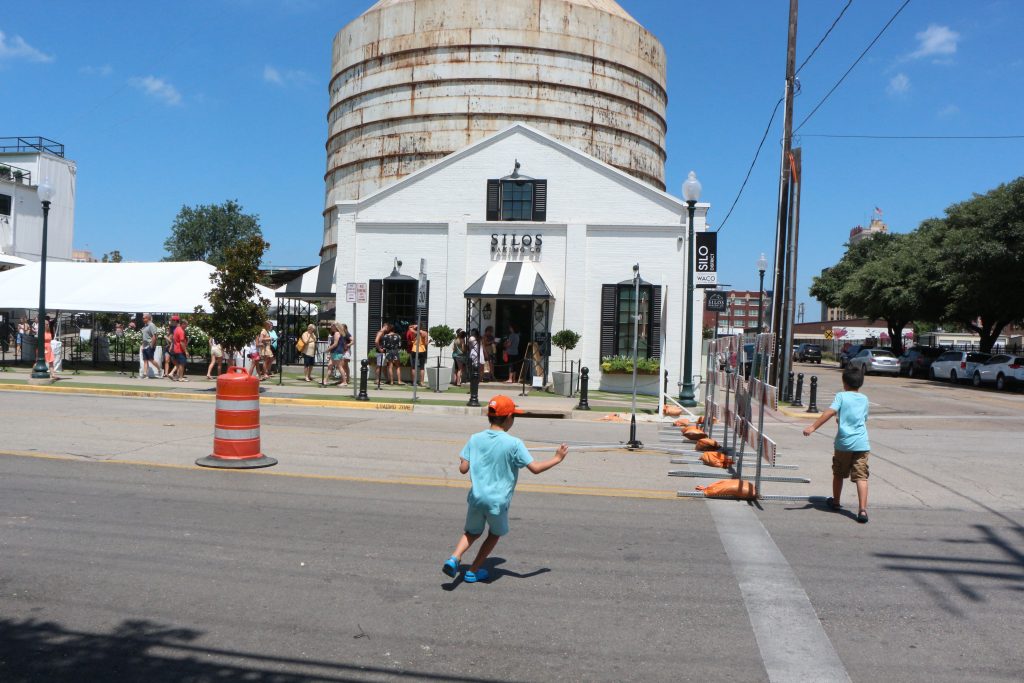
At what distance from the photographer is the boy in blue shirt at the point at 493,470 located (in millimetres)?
5660

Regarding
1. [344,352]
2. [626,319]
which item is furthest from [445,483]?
[626,319]

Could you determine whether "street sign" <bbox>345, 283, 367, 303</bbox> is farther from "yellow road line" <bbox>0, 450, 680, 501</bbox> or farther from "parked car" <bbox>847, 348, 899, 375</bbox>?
"parked car" <bbox>847, 348, 899, 375</bbox>

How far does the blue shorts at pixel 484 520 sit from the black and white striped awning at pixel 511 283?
61.0 ft

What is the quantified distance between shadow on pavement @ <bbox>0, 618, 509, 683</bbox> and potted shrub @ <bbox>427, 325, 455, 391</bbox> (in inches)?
722

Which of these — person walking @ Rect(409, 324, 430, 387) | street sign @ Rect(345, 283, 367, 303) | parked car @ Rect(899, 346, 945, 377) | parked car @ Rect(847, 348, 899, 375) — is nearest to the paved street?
street sign @ Rect(345, 283, 367, 303)

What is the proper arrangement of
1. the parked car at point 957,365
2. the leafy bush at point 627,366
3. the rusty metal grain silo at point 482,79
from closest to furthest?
the leafy bush at point 627,366 < the rusty metal grain silo at point 482,79 < the parked car at point 957,365

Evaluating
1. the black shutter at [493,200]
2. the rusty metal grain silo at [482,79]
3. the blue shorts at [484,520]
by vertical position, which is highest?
the rusty metal grain silo at [482,79]

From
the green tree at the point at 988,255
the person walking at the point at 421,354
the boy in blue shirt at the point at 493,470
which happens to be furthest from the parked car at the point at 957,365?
the boy in blue shirt at the point at 493,470

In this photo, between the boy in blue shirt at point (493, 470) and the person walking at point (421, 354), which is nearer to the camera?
the boy in blue shirt at point (493, 470)

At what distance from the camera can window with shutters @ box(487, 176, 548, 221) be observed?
26.0 meters

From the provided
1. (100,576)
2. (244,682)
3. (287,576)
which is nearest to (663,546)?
(287,576)

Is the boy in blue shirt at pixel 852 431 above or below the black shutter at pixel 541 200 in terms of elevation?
below

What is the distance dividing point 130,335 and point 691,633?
99.1 ft

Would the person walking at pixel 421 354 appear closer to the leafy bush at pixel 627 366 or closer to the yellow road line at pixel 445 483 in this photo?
the leafy bush at pixel 627 366
